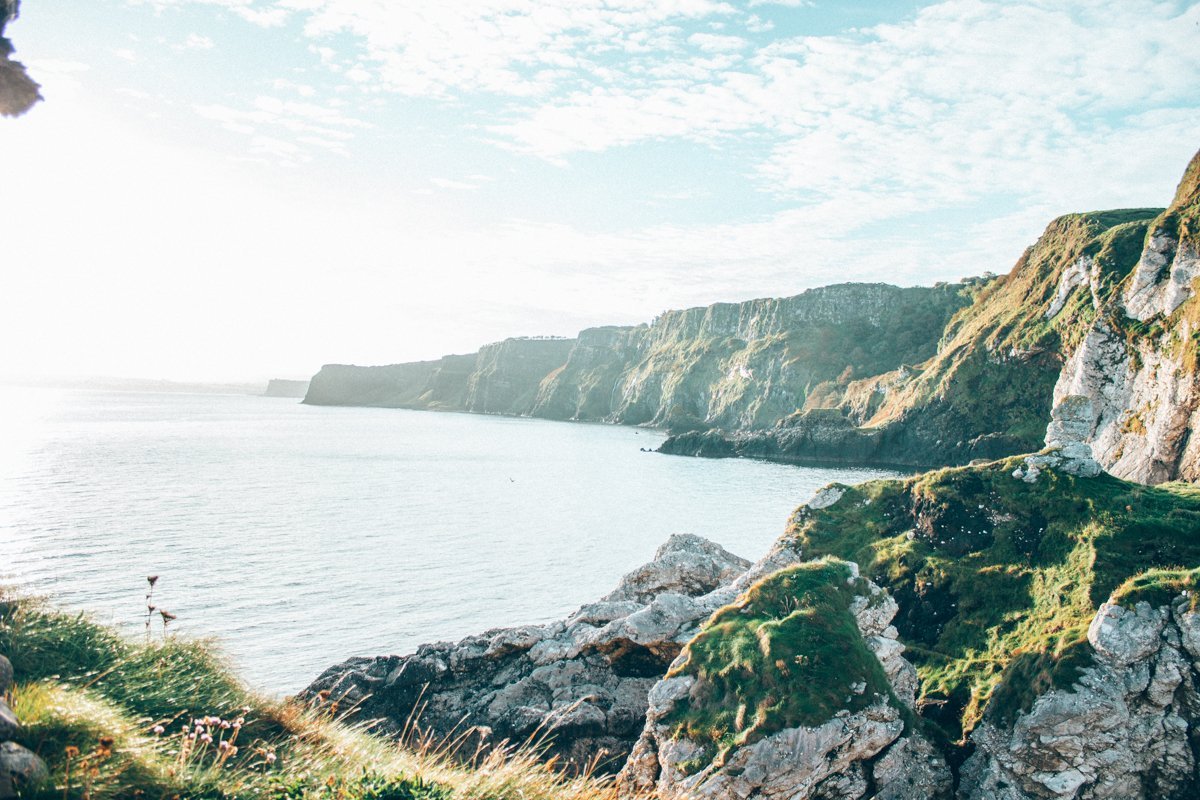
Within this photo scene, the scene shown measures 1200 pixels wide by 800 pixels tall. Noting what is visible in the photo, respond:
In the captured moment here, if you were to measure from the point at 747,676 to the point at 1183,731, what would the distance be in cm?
748

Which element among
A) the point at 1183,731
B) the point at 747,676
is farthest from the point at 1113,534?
the point at 747,676

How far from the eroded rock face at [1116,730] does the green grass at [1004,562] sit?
50cm

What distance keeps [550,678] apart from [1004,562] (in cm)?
1163

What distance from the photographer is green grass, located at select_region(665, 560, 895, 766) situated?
12.1m

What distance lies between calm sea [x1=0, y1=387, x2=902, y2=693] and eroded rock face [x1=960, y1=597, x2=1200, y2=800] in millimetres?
12958

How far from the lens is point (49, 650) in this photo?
7.61 m

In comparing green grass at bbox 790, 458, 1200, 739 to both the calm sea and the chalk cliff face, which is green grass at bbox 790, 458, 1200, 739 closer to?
the calm sea

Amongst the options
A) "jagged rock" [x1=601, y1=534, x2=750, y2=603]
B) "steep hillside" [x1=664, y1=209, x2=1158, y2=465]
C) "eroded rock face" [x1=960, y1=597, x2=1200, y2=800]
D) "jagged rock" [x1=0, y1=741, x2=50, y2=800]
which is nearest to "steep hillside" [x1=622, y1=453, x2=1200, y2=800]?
"eroded rock face" [x1=960, y1=597, x2=1200, y2=800]

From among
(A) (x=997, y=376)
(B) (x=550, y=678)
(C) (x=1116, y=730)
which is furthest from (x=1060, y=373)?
(B) (x=550, y=678)

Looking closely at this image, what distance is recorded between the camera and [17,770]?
5109 millimetres

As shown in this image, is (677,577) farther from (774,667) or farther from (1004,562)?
(774,667)

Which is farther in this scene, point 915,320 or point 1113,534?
point 915,320

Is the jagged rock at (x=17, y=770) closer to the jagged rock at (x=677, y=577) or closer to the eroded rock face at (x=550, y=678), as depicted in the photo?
the eroded rock face at (x=550, y=678)

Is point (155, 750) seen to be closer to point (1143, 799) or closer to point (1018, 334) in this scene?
point (1143, 799)
